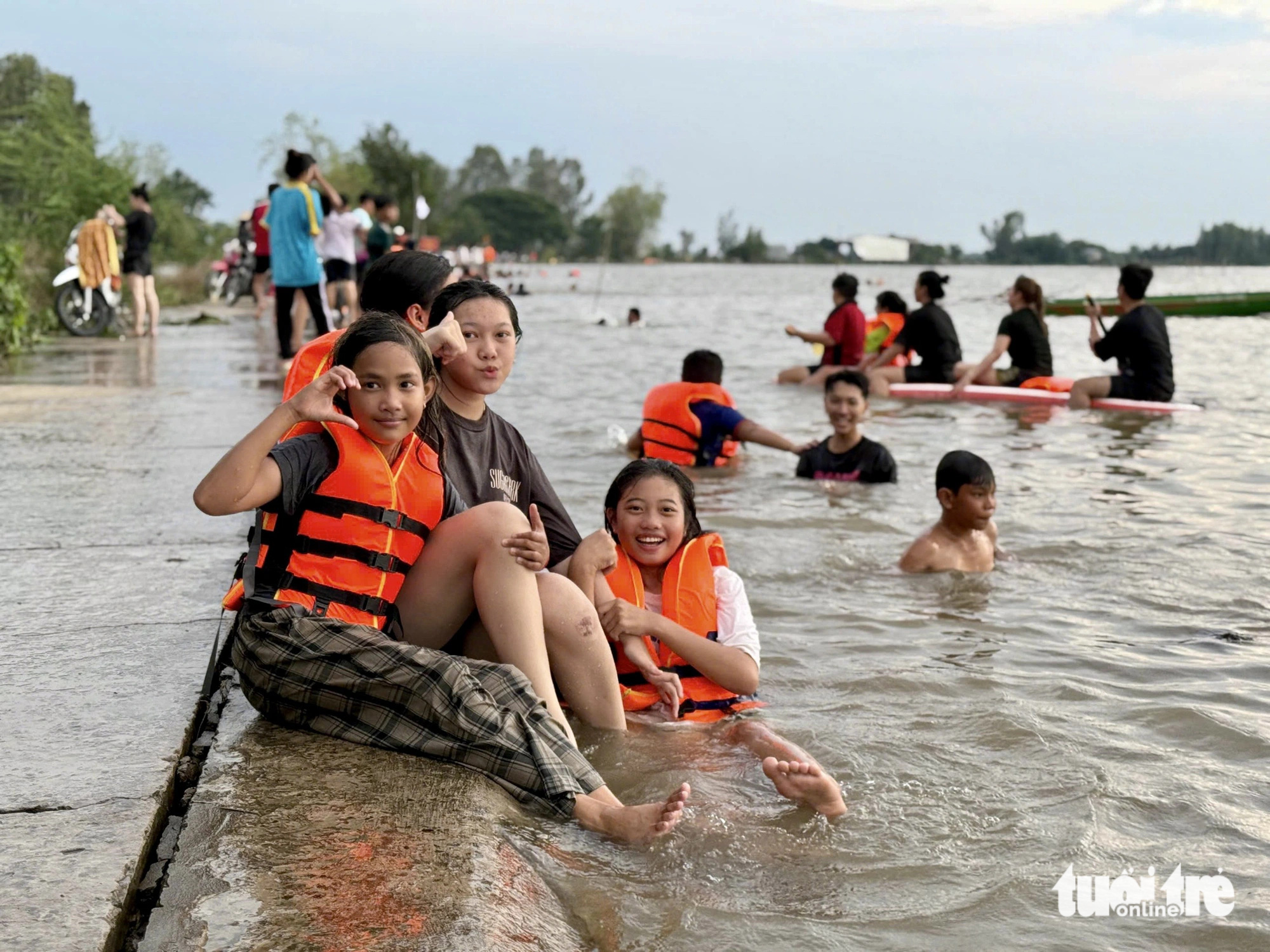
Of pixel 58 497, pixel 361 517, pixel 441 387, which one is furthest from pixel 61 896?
pixel 58 497

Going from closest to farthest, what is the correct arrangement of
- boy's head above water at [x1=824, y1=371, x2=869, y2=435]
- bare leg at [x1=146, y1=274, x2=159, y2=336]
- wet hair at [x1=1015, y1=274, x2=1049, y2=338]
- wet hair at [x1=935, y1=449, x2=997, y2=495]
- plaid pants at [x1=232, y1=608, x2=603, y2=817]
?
plaid pants at [x1=232, y1=608, x2=603, y2=817] < wet hair at [x1=935, y1=449, x2=997, y2=495] < boy's head above water at [x1=824, y1=371, x2=869, y2=435] < wet hair at [x1=1015, y1=274, x2=1049, y2=338] < bare leg at [x1=146, y1=274, x2=159, y2=336]

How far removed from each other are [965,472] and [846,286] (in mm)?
9012

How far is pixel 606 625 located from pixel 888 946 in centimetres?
147

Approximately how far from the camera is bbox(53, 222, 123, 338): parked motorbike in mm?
14977

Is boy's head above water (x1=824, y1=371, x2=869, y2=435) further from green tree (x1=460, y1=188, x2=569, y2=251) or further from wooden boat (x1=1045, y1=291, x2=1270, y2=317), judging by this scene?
green tree (x1=460, y1=188, x2=569, y2=251)

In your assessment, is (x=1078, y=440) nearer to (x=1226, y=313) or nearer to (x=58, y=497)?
(x=58, y=497)

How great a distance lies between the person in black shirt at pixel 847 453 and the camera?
26.7 ft

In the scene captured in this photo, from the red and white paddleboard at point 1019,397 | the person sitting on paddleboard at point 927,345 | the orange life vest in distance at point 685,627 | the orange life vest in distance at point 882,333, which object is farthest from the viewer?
the orange life vest in distance at point 882,333

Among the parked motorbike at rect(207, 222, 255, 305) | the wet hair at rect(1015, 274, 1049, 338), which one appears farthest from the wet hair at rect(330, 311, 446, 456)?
the parked motorbike at rect(207, 222, 255, 305)

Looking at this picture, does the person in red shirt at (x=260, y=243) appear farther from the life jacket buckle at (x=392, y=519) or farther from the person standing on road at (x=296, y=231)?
the life jacket buckle at (x=392, y=519)

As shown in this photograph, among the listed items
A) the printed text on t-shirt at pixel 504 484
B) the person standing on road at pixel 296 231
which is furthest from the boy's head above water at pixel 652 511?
the person standing on road at pixel 296 231

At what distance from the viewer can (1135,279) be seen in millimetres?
12578

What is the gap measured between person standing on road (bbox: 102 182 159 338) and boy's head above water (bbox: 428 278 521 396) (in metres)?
11.7

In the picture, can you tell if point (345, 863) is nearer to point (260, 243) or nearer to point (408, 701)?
point (408, 701)
